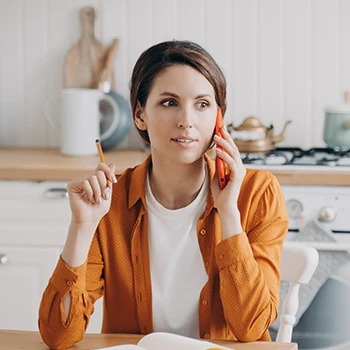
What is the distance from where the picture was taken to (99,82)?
3.20 meters

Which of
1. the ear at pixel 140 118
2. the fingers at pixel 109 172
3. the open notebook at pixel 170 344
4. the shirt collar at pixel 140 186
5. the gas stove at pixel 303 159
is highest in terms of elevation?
the ear at pixel 140 118

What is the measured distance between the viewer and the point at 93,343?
1.42 m

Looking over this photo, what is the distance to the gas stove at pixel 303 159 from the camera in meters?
2.68

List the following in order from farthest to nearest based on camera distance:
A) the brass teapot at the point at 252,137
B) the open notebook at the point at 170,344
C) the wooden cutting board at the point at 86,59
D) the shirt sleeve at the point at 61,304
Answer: the wooden cutting board at the point at 86,59
the brass teapot at the point at 252,137
the shirt sleeve at the point at 61,304
the open notebook at the point at 170,344

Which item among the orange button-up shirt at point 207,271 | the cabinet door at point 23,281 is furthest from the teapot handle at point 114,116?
the orange button-up shirt at point 207,271

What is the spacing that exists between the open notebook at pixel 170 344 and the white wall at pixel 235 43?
1.99 metres

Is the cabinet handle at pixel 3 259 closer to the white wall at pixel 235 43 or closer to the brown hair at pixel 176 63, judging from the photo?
the white wall at pixel 235 43

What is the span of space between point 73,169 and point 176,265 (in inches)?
42.2

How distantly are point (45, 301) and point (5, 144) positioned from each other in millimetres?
1878

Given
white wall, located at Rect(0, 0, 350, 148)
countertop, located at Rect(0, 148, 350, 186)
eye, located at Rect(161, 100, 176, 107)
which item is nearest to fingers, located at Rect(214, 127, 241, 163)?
eye, located at Rect(161, 100, 176, 107)

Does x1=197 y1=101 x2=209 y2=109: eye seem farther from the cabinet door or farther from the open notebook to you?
the cabinet door

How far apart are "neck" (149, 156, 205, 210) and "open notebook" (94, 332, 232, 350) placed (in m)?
0.50

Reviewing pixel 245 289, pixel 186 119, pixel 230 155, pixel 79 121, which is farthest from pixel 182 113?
pixel 79 121

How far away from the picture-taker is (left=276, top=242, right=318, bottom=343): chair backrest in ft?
5.56
